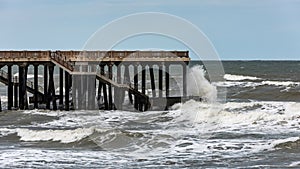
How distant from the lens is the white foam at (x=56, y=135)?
95.1 feet

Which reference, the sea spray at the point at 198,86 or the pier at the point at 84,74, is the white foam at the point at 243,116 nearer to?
Result: the pier at the point at 84,74

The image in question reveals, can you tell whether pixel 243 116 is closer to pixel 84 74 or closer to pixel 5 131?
pixel 84 74

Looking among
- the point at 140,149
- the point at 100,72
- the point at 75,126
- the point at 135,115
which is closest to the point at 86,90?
the point at 100,72

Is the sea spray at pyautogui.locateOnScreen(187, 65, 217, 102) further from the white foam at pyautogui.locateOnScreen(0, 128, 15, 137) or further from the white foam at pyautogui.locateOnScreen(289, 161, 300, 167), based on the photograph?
the white foam at pyautogui.locateOnScreen(289, 161, 300, 167)

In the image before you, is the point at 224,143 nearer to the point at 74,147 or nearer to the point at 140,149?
the point at 140,149

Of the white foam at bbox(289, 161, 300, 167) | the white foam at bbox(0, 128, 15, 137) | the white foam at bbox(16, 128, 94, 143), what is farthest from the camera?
the white foam at bbox(0, 128, 15, 137)

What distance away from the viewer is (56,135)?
2964 centimetres

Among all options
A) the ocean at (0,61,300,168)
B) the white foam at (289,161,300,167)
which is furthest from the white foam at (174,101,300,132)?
the white foam at (289,161,300,167)

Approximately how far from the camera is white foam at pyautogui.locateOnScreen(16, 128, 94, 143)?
29.0 metres

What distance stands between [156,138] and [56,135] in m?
4.60

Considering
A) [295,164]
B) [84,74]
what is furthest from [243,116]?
[295,164]

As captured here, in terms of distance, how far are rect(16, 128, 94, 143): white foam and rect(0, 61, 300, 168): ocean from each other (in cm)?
3

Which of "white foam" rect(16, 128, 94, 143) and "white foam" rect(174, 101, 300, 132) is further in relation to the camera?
"white foam" rect(174, 101, 300, 132)

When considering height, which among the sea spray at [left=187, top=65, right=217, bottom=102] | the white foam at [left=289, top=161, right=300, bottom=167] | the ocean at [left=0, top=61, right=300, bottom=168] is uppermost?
the sea spray at [left=187, top=65, right=217, bottom=102]
